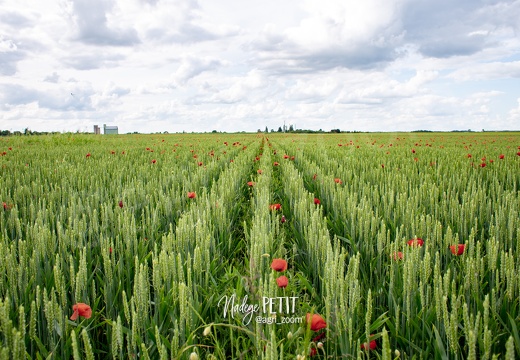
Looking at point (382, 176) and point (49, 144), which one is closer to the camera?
point (382, 176)

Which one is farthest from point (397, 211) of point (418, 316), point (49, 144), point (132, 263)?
point (49, 144)

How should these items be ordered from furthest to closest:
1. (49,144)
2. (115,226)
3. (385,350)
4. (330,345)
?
1. (49,144)
2. (115,226)
3. (330,345)
4. (385,350)

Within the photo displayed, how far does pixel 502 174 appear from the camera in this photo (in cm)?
471

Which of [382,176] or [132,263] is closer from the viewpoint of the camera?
[132,263]

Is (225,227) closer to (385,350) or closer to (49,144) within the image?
(385,350)

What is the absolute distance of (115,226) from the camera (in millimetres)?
2590

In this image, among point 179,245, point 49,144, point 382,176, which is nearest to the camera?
point 179,245

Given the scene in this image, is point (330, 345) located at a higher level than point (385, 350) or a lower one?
lower

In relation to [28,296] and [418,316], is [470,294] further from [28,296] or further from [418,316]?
[28,296]

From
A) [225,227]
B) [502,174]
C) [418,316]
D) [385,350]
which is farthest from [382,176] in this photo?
[385,350]

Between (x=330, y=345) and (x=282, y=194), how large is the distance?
3.38m

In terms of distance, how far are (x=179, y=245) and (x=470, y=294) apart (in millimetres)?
1333

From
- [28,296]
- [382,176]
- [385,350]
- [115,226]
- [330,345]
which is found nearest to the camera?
[385,350]

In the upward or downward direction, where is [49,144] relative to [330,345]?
upward
